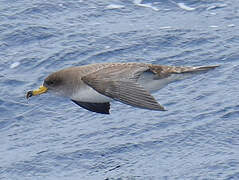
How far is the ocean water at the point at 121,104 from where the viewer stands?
11078mm

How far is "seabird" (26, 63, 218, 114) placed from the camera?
1023cm

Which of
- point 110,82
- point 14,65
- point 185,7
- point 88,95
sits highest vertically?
point 110,82

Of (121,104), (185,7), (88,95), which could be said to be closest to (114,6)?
(185,7)

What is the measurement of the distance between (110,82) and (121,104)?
2709 millimetres

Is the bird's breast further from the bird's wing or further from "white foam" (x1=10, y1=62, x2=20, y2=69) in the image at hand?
"white foam" (x1=10, y1=62, x2=20, y2=69)

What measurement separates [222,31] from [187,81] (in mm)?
2362

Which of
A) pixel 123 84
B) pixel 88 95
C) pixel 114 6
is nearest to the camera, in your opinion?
pixel 123 84

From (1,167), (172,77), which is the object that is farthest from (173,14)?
(1,167)

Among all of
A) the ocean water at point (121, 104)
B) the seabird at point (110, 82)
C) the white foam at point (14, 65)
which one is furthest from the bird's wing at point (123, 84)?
the white foam at point (14, 65)

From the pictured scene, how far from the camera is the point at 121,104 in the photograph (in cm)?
Result: 1320

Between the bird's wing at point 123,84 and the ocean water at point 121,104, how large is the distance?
4.16ft

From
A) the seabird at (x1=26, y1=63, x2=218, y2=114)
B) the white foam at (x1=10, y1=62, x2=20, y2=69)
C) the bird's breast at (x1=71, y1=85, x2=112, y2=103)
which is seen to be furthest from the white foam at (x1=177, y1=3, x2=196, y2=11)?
the bird's breast at (x1=71, y1=85, x2=112, y2=103)

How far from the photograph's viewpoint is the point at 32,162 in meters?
11.5

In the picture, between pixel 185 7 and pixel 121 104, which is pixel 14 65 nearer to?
pixel 121 104
